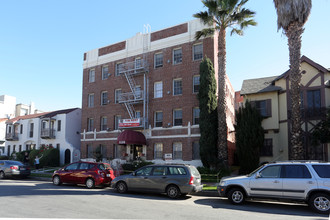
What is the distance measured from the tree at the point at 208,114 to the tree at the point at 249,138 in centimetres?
186

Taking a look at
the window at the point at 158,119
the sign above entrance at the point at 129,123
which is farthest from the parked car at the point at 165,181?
the window at the point at 158,119

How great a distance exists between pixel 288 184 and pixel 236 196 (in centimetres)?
202

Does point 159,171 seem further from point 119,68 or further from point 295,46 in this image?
point 119,68

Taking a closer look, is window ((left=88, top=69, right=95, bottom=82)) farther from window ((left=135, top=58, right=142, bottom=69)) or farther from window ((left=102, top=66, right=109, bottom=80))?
window ((left=135, top=58, right=142, bottom=69))

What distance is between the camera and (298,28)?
54.7 feet

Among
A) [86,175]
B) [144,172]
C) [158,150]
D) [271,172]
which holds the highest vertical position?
[158,150]

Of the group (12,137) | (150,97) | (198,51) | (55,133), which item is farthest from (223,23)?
(12,137)

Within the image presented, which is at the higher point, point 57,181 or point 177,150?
point 177,150

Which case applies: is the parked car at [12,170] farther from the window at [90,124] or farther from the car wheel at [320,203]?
the car wheel at [320,203]

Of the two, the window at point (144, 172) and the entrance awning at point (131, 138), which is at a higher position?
the entrance awning at point (131, 138)

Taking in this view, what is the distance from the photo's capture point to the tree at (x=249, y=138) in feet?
66.2

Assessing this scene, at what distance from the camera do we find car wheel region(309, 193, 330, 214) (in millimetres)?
9312

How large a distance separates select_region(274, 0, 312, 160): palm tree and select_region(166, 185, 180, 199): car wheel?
26.5 feet

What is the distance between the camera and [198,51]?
24438 mm
